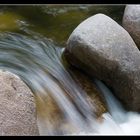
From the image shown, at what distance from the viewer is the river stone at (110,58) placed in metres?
4.09

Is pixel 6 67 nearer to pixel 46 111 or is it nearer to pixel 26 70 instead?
pixel 26 70

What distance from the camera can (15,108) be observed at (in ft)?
8.41

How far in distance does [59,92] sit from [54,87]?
92mm

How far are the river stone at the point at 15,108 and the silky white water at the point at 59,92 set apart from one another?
64 cm

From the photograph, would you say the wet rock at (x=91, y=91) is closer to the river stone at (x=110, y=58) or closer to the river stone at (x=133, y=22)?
the river stone at (x=110, y=58)

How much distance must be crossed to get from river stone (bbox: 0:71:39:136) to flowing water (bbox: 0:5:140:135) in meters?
0.63

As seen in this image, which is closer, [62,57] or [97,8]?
[62,57]

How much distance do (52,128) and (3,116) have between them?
982 millimetres

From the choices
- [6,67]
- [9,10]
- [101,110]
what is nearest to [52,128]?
[101,110]

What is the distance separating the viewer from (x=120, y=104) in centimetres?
421

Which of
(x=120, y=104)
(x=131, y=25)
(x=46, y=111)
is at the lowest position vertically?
(x=120, y=104)

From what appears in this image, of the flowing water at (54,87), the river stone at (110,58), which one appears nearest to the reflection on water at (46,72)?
the flowing water at (54,87)

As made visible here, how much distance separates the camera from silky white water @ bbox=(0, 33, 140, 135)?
3.55m

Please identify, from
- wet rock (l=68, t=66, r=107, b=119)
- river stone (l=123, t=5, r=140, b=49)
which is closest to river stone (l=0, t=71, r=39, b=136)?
wet rock (l=68, t=66, r=107, b=119)
